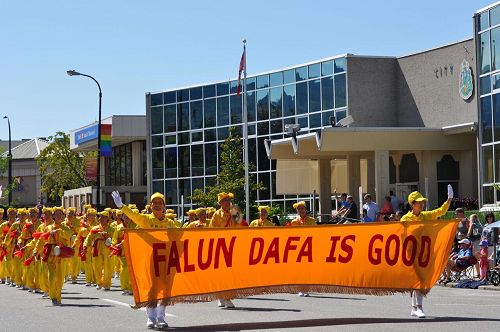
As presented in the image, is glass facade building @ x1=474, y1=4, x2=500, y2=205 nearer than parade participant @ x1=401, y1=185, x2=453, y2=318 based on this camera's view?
No

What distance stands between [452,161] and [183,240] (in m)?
32.4

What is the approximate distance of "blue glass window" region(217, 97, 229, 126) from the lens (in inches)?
2381

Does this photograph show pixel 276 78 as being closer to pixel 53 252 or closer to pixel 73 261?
pixel 73 261

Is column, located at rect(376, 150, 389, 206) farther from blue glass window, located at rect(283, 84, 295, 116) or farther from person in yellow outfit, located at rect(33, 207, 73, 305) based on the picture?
person in yellow outfit, located at rect(33, 207, 73, 305)

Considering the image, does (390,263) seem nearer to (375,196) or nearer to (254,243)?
(254,243)

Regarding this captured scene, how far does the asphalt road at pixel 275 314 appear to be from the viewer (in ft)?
47.8

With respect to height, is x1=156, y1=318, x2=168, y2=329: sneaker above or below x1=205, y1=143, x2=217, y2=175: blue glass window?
below

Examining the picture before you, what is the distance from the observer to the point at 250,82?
192ft

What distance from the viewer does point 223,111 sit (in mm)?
60812

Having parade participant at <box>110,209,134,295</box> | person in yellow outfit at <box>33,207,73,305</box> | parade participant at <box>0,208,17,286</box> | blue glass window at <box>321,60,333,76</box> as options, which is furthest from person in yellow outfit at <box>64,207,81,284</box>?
blue glass window at <box>321,60,333,76</box>

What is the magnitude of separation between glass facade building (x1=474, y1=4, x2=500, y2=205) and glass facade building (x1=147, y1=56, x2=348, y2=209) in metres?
9.53

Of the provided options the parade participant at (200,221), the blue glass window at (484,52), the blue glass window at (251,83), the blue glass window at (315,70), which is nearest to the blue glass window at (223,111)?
the blue glass window at (251,83)

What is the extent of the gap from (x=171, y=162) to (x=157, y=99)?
3.86 meters

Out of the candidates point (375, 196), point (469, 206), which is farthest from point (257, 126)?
point (469, 206)
